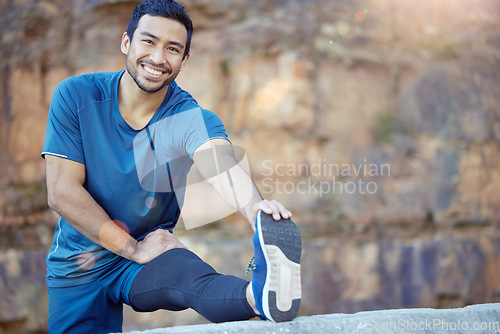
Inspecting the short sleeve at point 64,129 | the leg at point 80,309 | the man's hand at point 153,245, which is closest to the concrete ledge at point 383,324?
the man's hand at point 153,245

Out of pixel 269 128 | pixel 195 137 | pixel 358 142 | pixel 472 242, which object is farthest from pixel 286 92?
pixel 195 137

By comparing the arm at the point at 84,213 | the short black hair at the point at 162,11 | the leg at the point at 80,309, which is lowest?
the leg at the point at 80,309

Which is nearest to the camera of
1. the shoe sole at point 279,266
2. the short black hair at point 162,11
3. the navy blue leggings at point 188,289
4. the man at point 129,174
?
the shoe sole at point 279,266

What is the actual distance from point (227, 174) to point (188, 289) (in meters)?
0.38

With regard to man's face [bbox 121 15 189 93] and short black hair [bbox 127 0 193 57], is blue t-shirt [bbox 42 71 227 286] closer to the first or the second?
man's face [bbox 121 15 189 93]

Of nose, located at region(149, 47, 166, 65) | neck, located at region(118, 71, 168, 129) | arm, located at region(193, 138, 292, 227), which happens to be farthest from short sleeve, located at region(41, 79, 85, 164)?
arm, located at region(193, 138, 292, 227)

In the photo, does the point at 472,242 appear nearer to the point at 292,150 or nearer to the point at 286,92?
the point at 292,150

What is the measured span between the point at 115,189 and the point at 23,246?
265 centimetres

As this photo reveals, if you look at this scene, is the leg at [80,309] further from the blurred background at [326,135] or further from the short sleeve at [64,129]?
the blurred background at [326,135]

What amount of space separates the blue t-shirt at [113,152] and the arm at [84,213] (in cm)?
5

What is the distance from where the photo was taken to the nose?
5.61 ft

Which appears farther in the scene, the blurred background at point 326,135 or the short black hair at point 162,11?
the blurred background at point 326,135

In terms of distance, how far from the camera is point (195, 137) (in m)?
1.64

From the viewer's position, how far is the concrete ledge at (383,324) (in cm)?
140
